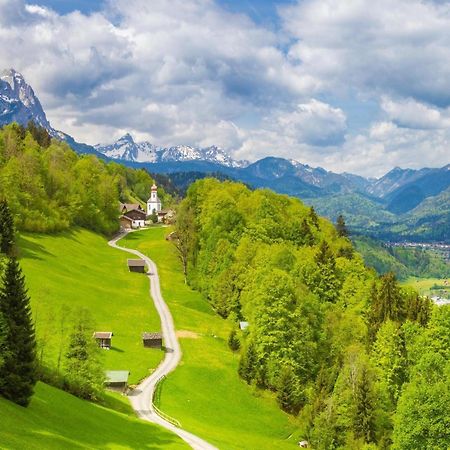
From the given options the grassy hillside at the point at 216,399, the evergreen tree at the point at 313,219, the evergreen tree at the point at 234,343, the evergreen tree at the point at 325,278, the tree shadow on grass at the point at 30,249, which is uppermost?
the evergreen tree at the point at 313,219

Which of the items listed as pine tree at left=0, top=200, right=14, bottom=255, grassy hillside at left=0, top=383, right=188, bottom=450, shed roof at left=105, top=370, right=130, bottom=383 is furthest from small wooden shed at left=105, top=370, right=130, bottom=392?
pine tree at left=0, top=200, right=14, bottom=255

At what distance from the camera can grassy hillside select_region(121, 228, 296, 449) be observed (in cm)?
5644

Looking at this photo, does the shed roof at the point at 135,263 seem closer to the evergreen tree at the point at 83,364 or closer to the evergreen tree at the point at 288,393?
the evergreen tree at the point at 288,393

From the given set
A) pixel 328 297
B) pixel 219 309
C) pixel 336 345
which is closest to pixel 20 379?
pixel 336 345

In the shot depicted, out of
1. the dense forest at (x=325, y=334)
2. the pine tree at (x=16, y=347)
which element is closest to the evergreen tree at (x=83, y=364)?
the pine tree at (x=16, y=347)

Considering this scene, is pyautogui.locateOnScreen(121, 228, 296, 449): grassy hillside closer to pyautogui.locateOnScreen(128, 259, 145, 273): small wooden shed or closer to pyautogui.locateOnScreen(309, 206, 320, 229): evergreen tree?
pyautogui.locateOnScreen(128, 259, 145, 273): small wooden shed

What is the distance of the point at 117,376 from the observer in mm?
61781

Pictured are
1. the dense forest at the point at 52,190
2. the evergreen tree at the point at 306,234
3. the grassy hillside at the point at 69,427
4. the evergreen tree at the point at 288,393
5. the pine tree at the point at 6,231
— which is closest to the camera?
the grassy hillside at the point at 69,427

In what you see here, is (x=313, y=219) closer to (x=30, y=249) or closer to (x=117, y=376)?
(x=30, y=249)

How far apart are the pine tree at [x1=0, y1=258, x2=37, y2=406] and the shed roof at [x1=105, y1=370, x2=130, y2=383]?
1821 centimetres

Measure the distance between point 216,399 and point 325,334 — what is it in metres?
19.1

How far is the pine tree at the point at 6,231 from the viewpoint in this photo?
8781 centimetres

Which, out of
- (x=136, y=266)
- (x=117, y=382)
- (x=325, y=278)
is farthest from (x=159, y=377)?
(x=136, y=266)

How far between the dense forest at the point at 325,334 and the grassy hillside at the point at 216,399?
2.69 m
